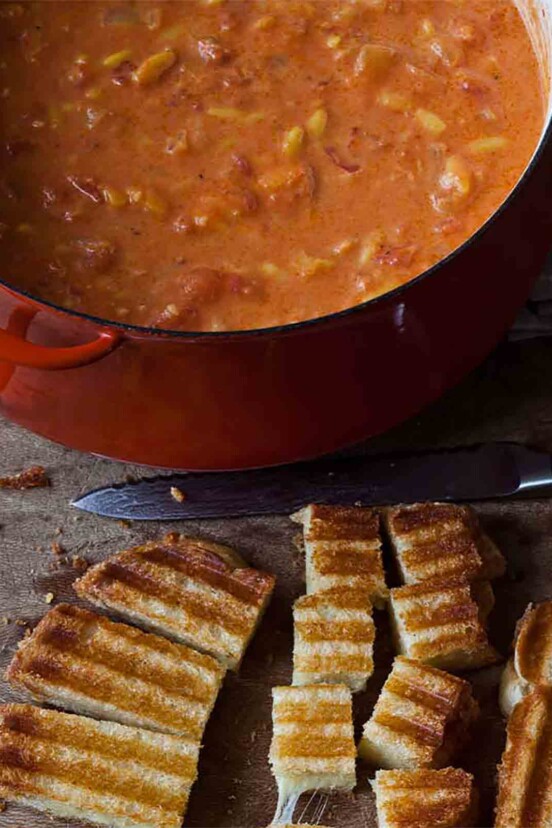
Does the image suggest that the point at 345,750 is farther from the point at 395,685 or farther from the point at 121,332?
the point at 121,332

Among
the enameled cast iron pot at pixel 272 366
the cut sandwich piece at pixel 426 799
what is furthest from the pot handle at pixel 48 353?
the cut sandwich piece at pixel 426 799

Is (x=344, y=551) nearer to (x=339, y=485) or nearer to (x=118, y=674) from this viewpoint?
(x=339, y=485)

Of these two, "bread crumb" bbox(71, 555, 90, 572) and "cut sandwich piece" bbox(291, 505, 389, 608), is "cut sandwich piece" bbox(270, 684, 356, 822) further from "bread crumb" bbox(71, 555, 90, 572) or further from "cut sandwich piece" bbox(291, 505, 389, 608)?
"bread crumb" bbox(71, 555, 90, 572)

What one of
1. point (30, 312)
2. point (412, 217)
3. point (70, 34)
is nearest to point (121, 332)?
point (30, 312)

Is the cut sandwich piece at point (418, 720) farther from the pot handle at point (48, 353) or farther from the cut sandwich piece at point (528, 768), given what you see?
the pot handle at point (48, 353)

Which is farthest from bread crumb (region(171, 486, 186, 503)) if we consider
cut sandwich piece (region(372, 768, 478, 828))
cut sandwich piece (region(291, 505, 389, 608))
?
cut sandwich piece (region(372, 768, 478, 828))
